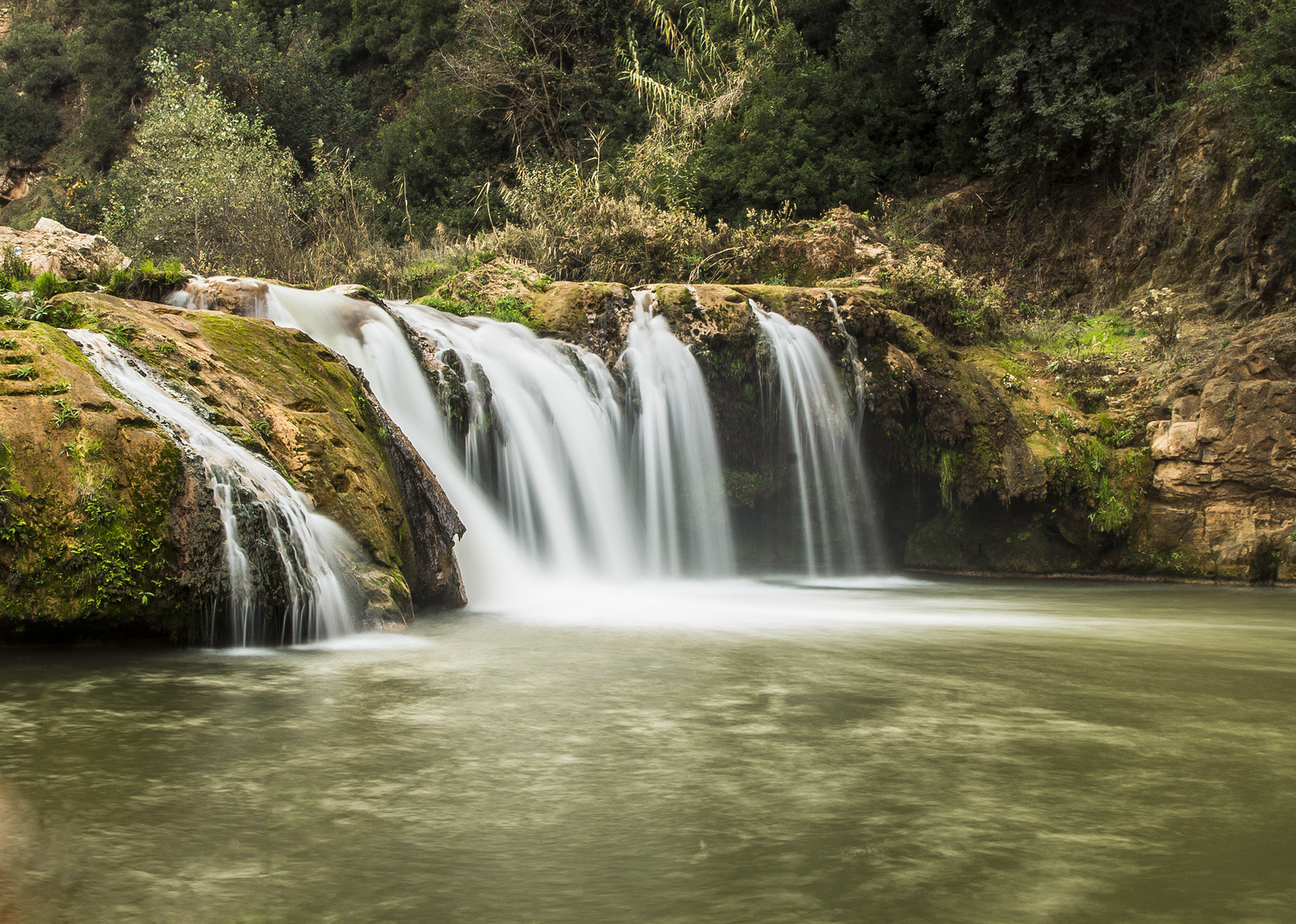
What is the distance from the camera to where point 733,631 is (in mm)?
8094

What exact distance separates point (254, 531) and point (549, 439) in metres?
5.08

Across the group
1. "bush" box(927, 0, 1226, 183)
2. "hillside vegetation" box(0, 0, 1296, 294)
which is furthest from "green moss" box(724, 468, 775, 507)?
"bush" box(927, 0, 1226, 183)

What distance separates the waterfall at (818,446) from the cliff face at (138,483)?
20.6 feet

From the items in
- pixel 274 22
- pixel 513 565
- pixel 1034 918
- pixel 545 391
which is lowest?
pixel 1034 918

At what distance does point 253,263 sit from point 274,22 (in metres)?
26.2

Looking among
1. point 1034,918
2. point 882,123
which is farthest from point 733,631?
point 882,123

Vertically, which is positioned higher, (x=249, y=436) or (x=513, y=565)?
(x=249, y=436)

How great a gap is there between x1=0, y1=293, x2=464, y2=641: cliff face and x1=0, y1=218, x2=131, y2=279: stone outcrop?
208 inches

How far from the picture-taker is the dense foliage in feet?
60.6

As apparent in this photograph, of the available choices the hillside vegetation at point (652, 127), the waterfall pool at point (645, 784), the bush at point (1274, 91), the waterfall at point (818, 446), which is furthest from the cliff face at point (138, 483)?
the bush at point (1274, 91)

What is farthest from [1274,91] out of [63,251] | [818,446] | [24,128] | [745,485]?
[24,128]

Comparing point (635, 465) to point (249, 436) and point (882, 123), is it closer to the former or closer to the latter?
point (249, 436)

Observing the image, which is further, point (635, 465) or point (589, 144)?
Answer: point (589, 144)

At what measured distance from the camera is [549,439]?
11438mm
